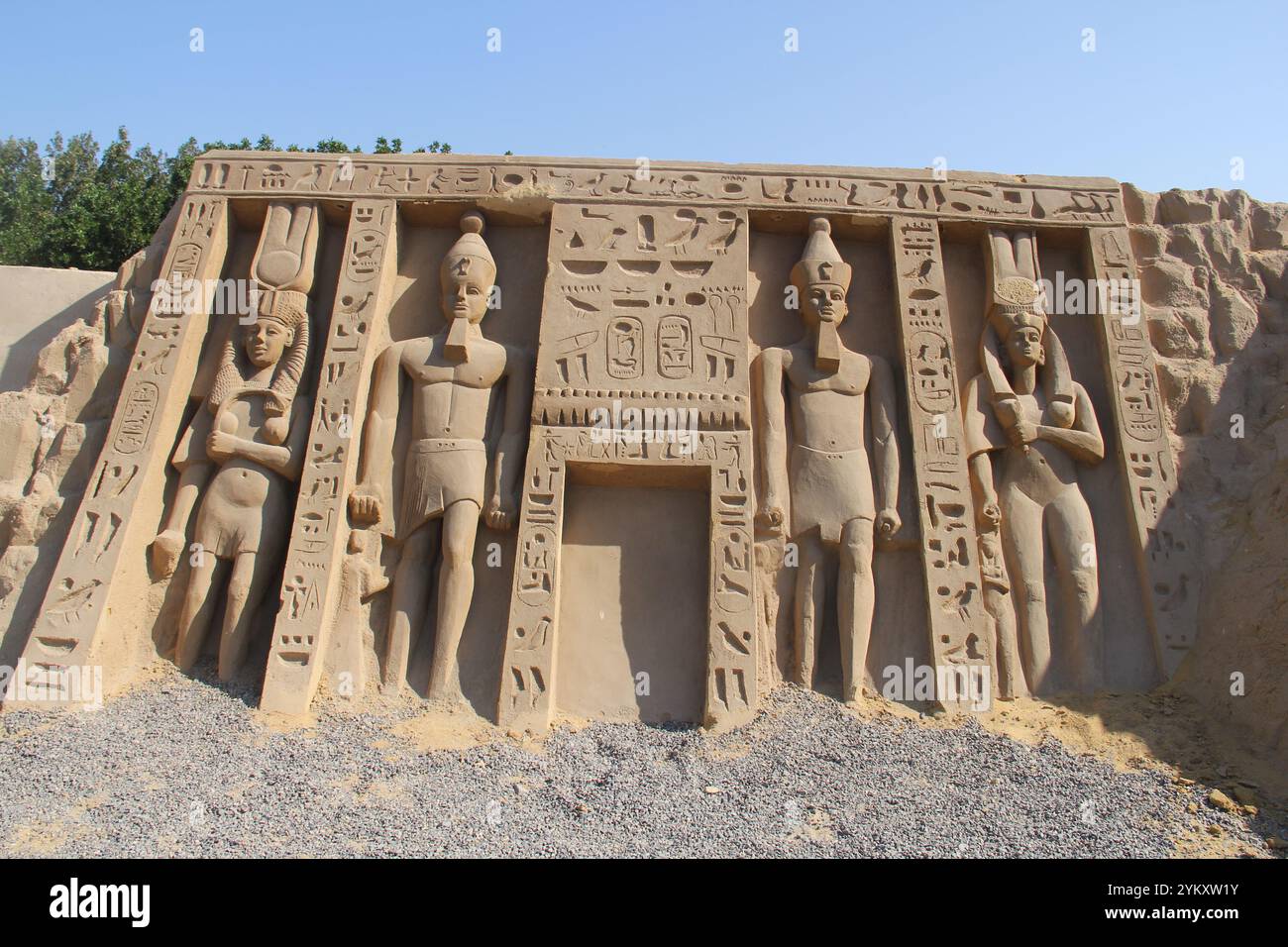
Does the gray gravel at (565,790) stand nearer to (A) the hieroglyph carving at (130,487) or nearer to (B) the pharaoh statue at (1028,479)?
(A) the hieroglyph carving at (130,487)

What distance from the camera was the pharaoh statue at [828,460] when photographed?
7762 mm

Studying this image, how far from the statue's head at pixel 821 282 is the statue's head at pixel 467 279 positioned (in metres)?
2.53

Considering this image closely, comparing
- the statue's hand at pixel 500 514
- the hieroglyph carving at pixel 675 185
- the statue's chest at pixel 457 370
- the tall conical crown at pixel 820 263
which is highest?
the hieroglyph carving at pixel 675 185

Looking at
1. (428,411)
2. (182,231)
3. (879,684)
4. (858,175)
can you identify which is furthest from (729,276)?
(182,231)

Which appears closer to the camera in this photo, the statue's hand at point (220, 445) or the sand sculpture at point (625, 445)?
the sand sculpture at point (625, 445)

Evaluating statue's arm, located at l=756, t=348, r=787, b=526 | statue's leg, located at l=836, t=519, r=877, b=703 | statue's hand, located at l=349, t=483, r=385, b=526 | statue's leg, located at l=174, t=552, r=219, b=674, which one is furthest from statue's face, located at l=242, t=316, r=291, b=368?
statue's leg, located at l=836, t=519, r=877, b=703

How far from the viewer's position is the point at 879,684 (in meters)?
7.64

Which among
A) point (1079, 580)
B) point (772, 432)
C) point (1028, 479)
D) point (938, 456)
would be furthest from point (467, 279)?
point (1079, 580)

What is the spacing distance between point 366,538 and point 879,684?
12.7ft

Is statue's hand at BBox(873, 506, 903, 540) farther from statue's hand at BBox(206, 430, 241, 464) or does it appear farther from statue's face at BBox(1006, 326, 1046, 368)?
statue's hand at BBox(206, 430, 241, 464)

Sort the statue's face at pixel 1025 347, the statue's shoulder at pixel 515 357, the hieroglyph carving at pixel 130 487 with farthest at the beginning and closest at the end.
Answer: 1. the statue's face at pixel 1025 347
2. the statue's shoulder at pixel 515 357
3. the hieroglyph carving at pixel 130 487

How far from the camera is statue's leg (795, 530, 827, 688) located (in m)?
7.68

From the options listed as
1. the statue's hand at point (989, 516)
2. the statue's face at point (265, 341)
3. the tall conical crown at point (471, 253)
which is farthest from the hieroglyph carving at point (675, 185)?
the statue's hand at point (989, 516)

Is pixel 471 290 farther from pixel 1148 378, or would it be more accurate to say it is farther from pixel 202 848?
pixel 1148 378
